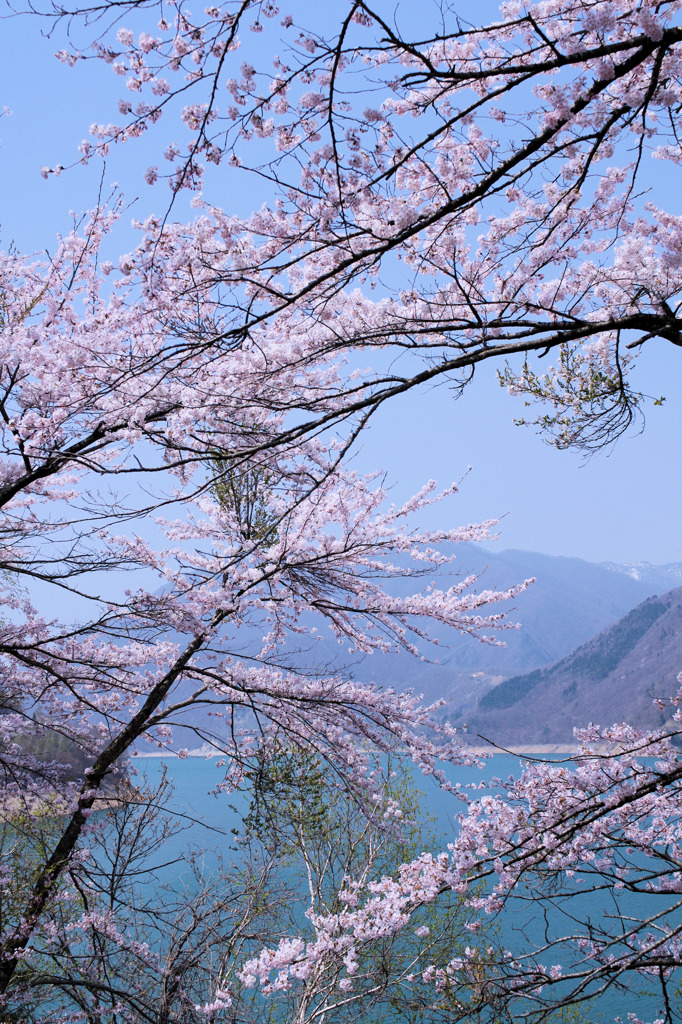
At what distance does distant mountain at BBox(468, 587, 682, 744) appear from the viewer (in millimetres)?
130000

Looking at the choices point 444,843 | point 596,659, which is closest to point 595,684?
point 596,659

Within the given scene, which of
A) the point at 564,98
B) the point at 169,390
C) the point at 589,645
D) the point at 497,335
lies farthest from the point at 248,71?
the point at 589,645

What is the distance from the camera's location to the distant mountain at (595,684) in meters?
130

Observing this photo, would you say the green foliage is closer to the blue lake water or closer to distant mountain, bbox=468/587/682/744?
distant mountain, bbox=468/587/682/744

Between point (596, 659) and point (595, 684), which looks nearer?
point (595, 684)

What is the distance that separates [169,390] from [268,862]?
682cm

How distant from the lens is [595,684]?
148 metres

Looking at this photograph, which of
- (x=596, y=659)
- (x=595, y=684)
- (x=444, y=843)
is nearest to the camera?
(x=444, y=843)

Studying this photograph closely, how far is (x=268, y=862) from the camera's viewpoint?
28.0 feet

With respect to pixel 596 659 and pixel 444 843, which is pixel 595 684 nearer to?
pixel 596 659

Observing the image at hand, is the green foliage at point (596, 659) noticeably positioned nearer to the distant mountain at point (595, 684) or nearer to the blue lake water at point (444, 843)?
the distant mountain at point (595, 684)

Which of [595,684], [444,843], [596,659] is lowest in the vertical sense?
[444,843]

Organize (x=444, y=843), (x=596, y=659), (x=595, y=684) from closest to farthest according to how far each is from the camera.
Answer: (x=444, y=843) < (x=595, y=684) < (x=596, y=659)

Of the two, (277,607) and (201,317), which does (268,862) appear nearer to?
(277,607)
